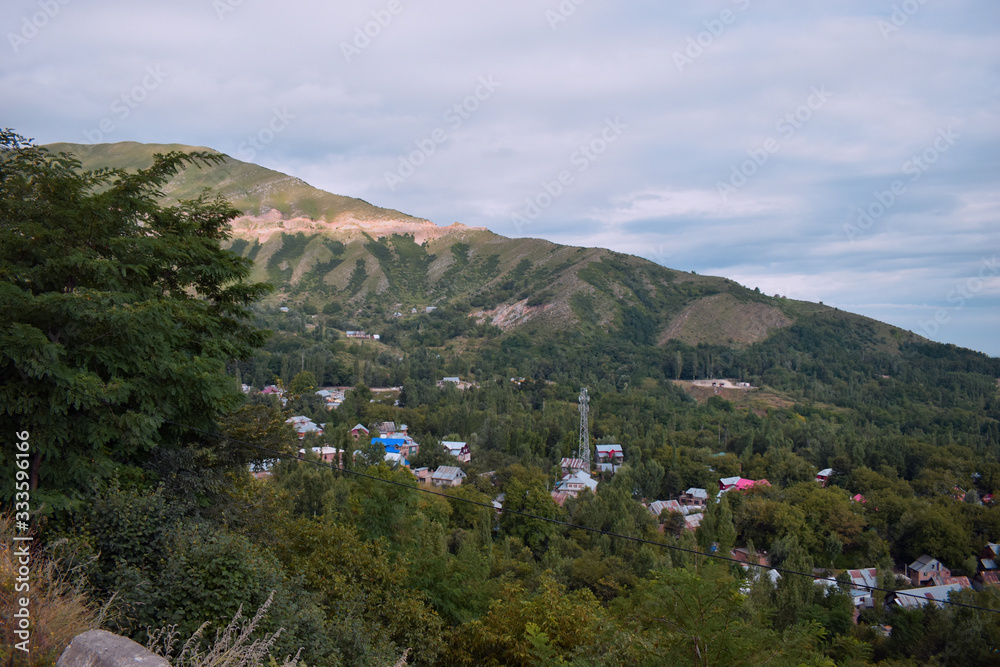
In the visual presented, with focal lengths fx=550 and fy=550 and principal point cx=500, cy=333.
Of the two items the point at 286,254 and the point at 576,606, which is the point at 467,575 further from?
the point at 286,254

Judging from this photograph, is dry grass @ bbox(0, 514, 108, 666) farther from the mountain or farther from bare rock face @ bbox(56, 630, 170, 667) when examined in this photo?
the mountain

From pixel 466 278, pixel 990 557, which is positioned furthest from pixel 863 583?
pixel 466 278

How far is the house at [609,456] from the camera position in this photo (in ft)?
147

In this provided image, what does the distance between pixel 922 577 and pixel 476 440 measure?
3033cm

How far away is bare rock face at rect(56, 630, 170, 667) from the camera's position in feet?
11.7

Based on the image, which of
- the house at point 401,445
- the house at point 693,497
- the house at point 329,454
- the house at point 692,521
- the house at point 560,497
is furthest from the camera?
the house at point 401,445

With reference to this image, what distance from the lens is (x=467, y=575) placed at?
12.5 meters

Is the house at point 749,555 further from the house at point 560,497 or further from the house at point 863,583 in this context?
the house at point 560,497

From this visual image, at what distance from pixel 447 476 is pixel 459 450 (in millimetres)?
6796

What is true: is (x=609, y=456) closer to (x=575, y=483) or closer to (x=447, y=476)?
(x=575, y=483)

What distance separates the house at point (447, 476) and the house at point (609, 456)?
12.4 meters

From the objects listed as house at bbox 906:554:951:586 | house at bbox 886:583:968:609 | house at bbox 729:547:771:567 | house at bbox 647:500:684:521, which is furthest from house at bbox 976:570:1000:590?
house at bbox 647:500:684:521

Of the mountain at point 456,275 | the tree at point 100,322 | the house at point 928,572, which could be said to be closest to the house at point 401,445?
the house at point 928,572

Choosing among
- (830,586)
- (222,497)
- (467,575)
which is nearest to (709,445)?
(830,586)
